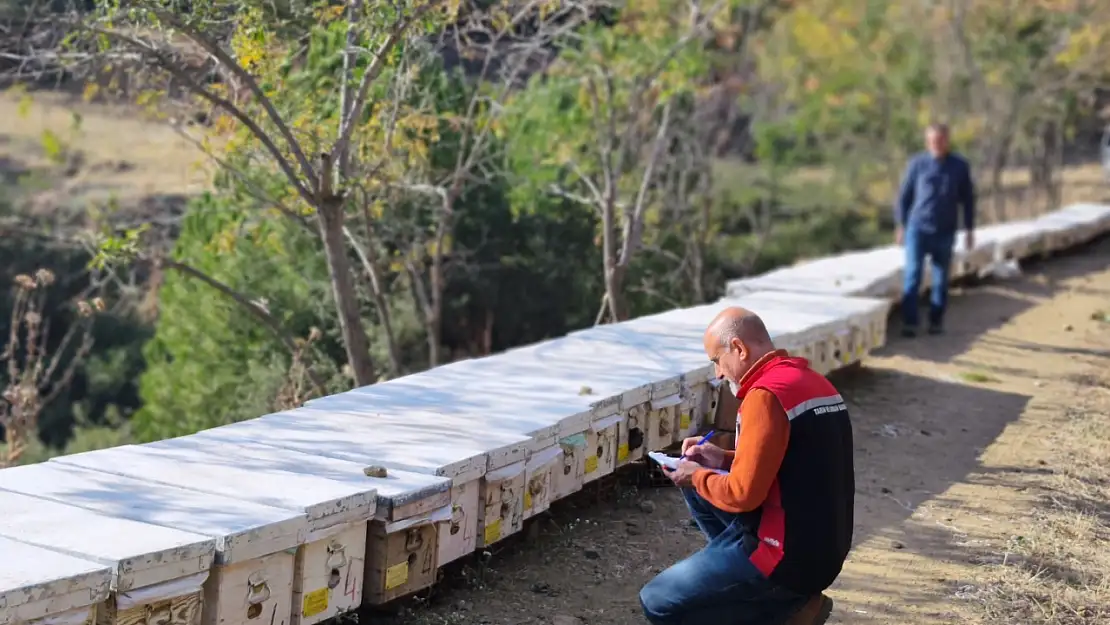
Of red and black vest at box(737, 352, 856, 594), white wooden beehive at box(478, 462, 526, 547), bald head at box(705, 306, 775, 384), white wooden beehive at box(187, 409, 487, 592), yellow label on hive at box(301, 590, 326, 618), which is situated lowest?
yellow label on hive at box(301, 590, 326, 618)

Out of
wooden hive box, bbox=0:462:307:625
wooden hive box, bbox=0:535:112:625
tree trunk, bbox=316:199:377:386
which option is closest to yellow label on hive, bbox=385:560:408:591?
wooden hive box, bbox=0:462:307:625

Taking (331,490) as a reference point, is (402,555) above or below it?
below

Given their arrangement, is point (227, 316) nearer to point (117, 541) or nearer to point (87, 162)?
point (117, 541)

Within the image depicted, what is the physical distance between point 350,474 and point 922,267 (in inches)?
322

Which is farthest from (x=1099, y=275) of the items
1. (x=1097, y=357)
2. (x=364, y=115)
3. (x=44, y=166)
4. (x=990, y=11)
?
(x=44, y=166)

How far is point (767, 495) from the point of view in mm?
4480

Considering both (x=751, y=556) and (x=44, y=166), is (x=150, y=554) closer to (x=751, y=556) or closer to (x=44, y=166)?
(x=751, y=556)

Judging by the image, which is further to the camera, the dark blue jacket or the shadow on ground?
the dark blue jacket

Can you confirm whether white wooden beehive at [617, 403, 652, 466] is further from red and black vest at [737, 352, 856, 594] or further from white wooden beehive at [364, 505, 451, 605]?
red and black vest at [737, 352, 856, 594]

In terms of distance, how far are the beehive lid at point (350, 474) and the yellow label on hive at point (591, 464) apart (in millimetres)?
1294

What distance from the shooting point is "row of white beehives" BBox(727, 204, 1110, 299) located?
11.5 metres

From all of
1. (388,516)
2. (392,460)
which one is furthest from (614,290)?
(388,516)

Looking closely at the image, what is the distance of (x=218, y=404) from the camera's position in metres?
13.3

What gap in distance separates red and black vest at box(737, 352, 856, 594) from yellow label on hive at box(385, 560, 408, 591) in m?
1.46
